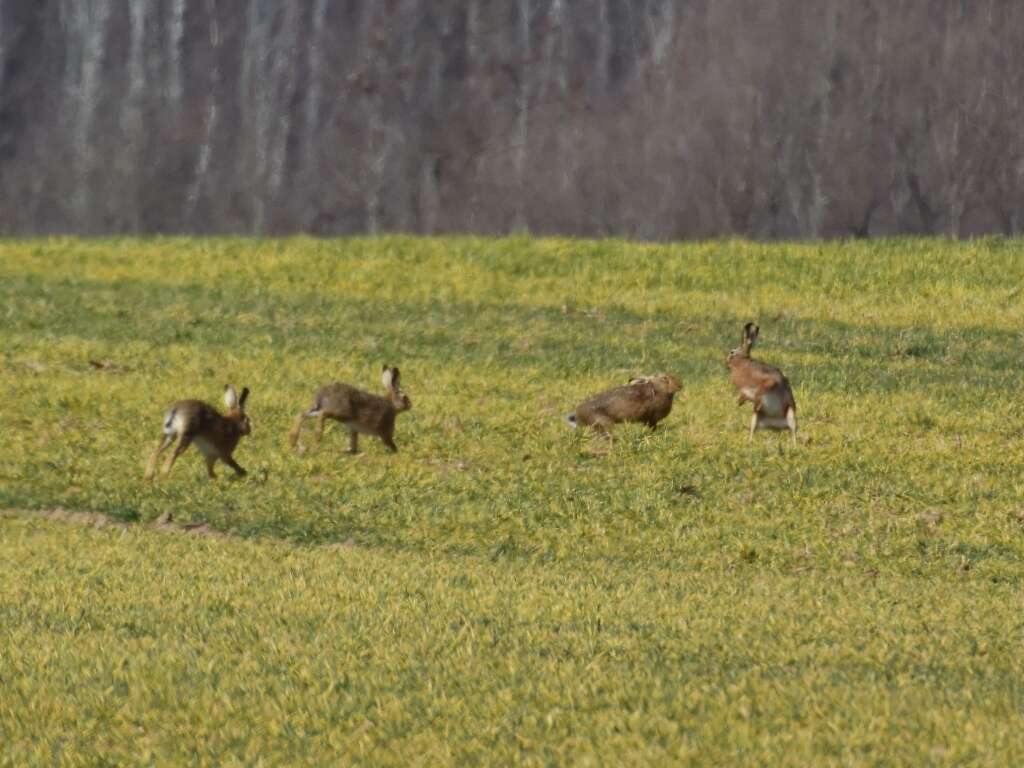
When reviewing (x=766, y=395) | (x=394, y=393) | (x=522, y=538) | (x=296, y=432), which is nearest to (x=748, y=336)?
(x=766, y=395)

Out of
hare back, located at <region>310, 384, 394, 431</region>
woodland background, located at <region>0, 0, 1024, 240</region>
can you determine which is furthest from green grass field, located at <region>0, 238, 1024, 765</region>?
woodland background, located at <region>0, 0, 1024, 240</region>

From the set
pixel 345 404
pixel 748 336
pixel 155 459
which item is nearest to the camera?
pixel 155 459

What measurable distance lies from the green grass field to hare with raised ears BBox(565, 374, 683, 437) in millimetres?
238

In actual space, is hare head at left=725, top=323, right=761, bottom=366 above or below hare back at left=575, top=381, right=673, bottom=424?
above

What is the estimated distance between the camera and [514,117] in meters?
60.8

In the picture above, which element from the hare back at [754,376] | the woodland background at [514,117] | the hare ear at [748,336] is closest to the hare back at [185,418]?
the hare back at [754,376]

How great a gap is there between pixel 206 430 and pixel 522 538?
3.06 m

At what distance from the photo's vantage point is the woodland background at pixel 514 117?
51.1 meters

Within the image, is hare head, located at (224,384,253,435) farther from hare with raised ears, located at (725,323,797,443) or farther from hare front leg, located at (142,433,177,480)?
hare with raised ears, located at (725,323,797,443)

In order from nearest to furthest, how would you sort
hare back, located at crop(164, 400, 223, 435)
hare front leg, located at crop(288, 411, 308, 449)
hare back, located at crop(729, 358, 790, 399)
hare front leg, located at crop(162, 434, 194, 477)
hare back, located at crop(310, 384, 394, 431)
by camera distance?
hare back, located at crop(164, 400, 223, 435) < hare front leg, located at crop(162, 434, 194, 477) < hare back, located at crop(310, 384, 394, 431) < hare front leg, located at crop(288, 411, 308, 449) < hare back, located at crop(729, 358, 790, 399)

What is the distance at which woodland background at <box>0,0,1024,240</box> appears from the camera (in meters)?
51.1

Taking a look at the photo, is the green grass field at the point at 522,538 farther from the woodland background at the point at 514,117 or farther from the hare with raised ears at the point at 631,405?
the woodland background at the point at 514,117

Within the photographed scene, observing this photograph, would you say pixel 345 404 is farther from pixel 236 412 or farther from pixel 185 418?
pixel 185 418

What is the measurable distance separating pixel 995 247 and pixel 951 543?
22.7 meters
